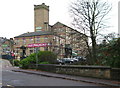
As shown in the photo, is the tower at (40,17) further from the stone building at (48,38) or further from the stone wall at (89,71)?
the stone wall at (89,71)

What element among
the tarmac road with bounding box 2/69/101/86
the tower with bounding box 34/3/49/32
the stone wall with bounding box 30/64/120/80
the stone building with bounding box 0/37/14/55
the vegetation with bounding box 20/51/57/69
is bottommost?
the tarmac road with bounding box 2/69/101/86

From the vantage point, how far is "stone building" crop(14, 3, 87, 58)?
24.2m

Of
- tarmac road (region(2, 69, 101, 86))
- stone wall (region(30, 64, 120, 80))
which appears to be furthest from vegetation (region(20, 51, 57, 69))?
tarmac road (region(2, 69, 101, 86))

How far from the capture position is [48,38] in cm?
6425

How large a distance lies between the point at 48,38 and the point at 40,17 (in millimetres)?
30475

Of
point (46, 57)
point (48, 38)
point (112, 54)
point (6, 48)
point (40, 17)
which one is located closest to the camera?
point (112, 54)

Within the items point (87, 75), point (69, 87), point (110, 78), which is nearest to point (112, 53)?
point (110, 78)

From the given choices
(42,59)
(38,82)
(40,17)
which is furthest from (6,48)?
(38,82)

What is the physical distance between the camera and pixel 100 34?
2238 cm

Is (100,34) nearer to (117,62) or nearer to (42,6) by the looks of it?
(117,62)

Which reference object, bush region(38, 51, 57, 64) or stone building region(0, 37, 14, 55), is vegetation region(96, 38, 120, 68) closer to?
bush region(38, 51, 57, 64)

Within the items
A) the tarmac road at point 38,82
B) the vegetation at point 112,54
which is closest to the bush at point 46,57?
the tarmac road at point 38,82

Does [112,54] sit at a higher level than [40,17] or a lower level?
lower

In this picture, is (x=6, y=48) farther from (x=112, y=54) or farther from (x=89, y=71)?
(x=112, y=54)
